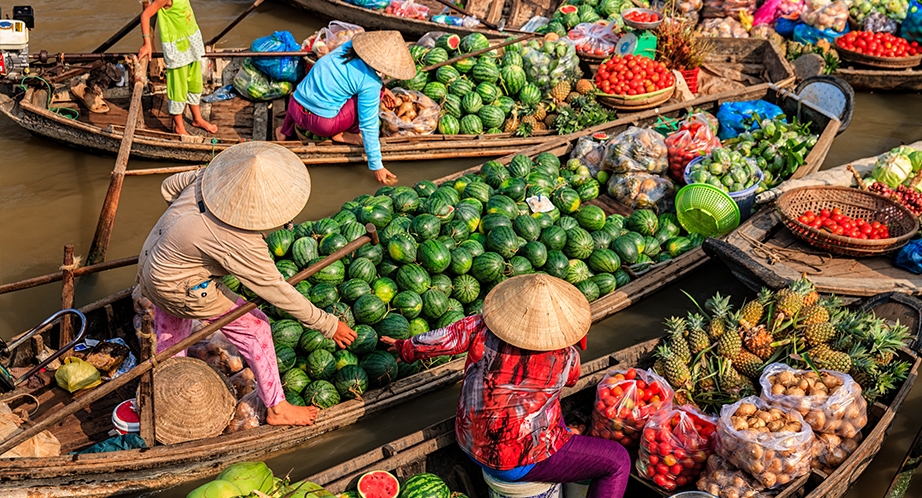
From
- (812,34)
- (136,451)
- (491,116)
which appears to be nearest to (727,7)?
(812,34)

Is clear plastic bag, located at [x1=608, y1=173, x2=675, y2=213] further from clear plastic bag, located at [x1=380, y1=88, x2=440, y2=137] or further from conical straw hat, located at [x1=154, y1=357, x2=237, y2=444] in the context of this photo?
conical straw hat, located at [x1=154, y1=357, x2=237, y2=444]

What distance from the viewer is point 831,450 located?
160 inches

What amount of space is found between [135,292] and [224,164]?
1446mm

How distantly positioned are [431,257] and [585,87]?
3634 mm

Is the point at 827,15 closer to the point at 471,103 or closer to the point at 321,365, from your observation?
the point at 471,103

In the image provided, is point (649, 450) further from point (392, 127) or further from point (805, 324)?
point (392, 127)

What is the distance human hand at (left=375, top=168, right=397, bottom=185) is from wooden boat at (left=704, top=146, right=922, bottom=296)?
118 inches

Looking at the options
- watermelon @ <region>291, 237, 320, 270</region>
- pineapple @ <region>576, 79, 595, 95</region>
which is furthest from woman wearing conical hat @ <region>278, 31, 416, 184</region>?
pineapple @ <region>576, 79, 595, 95</region>

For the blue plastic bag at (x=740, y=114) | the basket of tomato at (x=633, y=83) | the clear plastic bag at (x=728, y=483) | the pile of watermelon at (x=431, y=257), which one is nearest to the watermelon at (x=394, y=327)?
the pile of watermelon at (x=431, y=257)

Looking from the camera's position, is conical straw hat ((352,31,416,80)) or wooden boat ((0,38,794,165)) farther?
wooden boat ((0,38,794,165))

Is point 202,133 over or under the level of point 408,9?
under

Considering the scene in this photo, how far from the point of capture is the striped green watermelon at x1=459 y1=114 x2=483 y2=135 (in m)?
7.89

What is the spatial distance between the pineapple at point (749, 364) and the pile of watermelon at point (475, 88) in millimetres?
4023

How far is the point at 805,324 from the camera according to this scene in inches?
187
